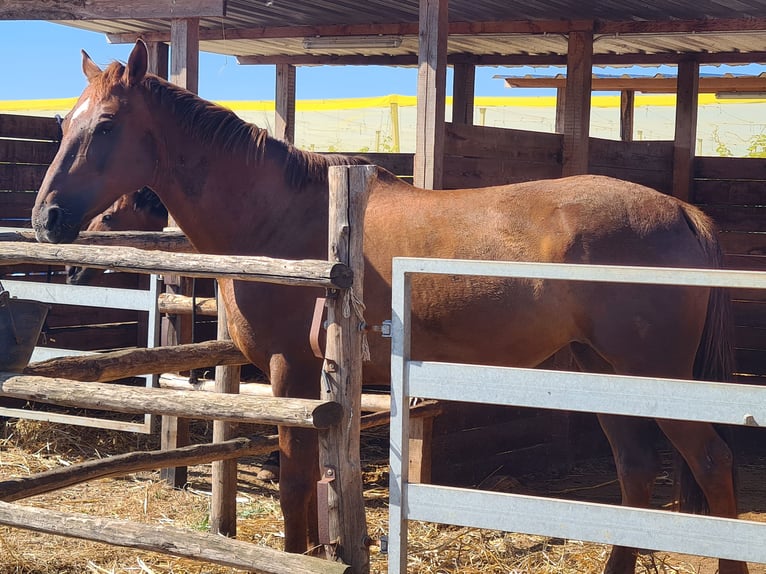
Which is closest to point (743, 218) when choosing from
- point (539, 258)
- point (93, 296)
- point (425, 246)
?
point (539, 258)

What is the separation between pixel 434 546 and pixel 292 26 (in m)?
4.78

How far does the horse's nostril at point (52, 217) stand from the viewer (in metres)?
3.88

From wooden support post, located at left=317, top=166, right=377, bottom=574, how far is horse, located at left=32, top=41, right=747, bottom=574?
911 mm

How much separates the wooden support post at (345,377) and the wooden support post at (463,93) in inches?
220

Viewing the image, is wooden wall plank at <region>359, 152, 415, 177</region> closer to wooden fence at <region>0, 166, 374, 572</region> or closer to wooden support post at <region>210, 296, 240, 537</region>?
wooden support post at <region>210, 296, 240, 537</region>

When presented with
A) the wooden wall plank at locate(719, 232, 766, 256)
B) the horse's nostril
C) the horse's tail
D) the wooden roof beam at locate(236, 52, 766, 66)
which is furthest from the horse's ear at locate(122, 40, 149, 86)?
the wooden roof beam at locate(236, 52, 766, 66)

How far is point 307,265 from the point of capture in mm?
2807

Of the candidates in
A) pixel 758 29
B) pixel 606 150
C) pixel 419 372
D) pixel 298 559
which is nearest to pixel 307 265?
pixel 419 372

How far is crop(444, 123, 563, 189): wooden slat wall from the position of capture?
524cm

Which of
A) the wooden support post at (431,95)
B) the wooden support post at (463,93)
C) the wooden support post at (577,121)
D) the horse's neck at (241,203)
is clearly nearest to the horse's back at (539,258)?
the horse's neck at (241,203)

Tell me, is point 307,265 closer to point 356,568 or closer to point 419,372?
point 419,372

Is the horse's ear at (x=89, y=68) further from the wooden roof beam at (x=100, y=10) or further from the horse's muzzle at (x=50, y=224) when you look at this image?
the wooden roof beam at (x=100, y=10)

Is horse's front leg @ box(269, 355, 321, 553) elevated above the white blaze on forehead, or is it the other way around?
the white blaze on forehead

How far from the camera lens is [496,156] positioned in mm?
5574
